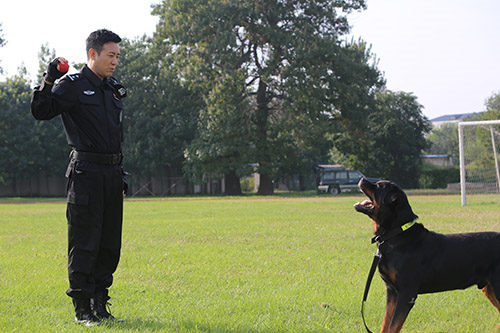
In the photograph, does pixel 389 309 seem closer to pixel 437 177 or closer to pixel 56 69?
pixel 56 69

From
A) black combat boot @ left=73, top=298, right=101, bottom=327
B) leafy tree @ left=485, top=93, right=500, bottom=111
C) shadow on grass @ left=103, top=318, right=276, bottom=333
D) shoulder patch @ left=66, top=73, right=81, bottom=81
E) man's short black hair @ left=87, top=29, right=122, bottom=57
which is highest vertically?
leafy tree @ left=485, top=93, right=500, bottom=111

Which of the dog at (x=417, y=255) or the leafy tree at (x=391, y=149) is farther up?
the leafy tree at (x=391, y=149)

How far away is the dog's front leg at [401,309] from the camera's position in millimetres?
3725

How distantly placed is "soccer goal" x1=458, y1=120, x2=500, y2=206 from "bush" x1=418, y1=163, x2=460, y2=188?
29117 millimetres

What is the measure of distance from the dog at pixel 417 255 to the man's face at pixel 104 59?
8.49ft

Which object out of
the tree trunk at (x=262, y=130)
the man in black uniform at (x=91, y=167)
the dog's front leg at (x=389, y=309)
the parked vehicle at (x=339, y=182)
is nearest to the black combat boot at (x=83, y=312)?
the man in black uniform at (x=91, y=167)

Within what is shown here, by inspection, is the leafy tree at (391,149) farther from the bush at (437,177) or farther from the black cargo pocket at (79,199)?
the black cargo pocket at (79,199)

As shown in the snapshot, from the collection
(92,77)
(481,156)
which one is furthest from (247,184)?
(92,77)

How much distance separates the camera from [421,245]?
13.1 feet

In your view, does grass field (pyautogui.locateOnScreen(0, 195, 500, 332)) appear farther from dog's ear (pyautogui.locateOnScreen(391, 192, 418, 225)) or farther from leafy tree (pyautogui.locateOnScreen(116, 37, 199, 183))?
leafy tree (pyautogui.locateOnScreen(116, 37, 199, 183))

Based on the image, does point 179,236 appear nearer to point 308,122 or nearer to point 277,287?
point 277,287

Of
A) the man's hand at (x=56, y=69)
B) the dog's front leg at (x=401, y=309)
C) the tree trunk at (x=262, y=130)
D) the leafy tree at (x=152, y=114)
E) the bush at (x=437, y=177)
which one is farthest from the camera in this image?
the bush at (x=437, y=177)

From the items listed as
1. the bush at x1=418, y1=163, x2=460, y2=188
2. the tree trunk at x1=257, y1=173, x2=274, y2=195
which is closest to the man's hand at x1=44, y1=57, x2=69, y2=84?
the tree trunk at x1=257, y1=173, x2=274, y2=195

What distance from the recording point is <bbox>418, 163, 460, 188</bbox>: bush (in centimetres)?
5099
